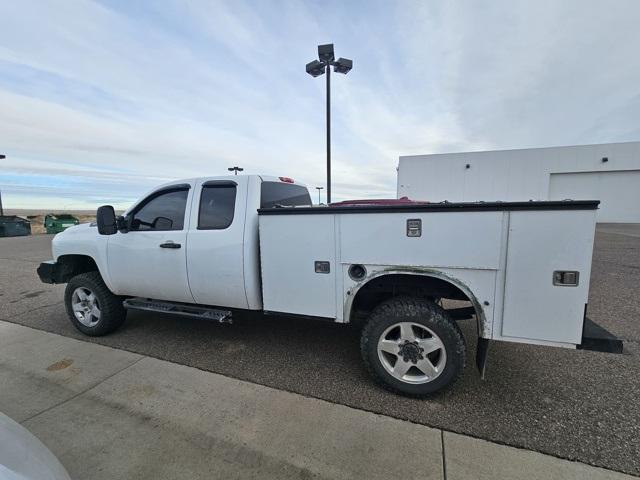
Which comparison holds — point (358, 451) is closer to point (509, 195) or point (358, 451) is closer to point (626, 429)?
point (626, 429)

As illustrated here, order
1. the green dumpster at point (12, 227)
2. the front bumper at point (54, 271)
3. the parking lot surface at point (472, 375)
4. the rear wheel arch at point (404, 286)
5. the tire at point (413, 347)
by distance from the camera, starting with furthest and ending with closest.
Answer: the green dumpster at point (12, 227), the front bumper at point (54, 271), the rear wheel arch at point (404, 286), the tire at point (413, 347), the parking lot surface at point (472, 375)

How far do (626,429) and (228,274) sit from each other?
3517 mm

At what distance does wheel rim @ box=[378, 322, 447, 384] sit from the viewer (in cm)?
267

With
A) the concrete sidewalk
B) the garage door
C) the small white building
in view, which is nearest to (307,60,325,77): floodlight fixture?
the concrete sidewalk

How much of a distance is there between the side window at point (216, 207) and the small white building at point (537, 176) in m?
27.3

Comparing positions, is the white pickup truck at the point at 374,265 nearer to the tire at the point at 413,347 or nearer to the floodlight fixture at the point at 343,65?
the tire at the point at 413,347

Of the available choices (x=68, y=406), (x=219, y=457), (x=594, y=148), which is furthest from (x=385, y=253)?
(x=594, y=148)

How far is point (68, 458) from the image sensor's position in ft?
7.16

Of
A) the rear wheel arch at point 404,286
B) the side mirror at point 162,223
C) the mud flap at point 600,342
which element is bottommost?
the mud flap at point 600,342

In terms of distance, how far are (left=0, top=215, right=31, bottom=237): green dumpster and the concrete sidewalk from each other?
74.9 feet

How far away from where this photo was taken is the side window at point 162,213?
12.0 ft

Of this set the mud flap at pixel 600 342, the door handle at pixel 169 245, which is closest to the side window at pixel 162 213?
the door handle at pixel 169 245

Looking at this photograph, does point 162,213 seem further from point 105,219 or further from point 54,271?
point 54,271

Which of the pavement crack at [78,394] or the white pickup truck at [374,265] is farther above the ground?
the white pickup truck at [374,265]
